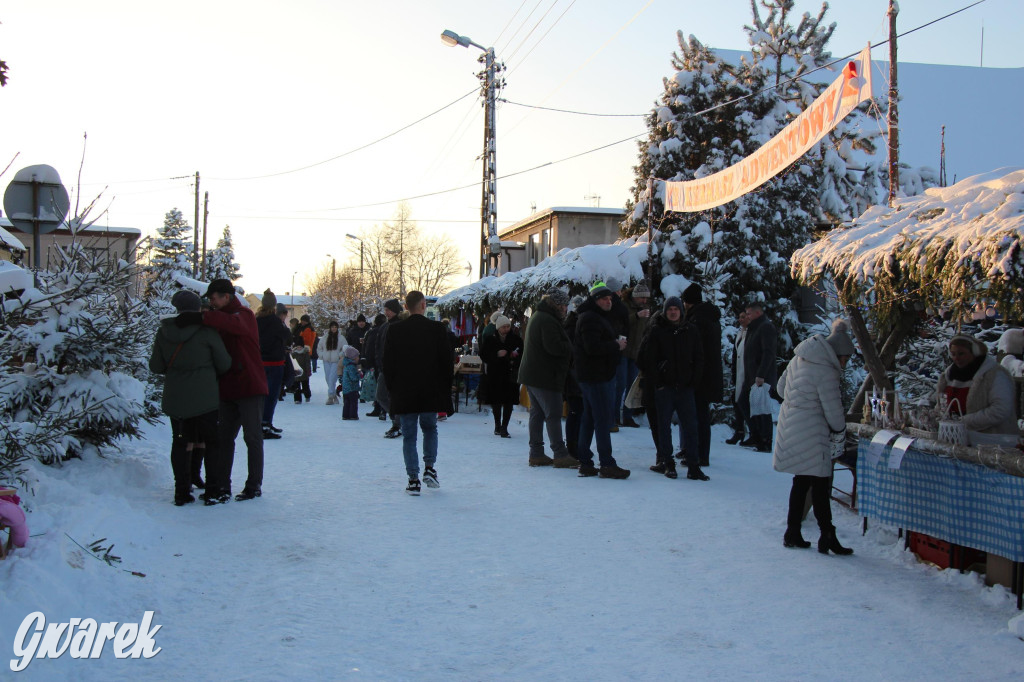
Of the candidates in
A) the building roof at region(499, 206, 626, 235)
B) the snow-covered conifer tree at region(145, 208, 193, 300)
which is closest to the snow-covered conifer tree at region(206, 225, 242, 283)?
the snow-covered conifer tree at region(145, 208, 193, 300)

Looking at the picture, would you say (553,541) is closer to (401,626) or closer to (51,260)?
(401,626)

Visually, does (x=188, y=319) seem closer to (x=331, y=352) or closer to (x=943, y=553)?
(x=943, y=553)

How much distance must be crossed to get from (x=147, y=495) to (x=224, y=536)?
1.70m

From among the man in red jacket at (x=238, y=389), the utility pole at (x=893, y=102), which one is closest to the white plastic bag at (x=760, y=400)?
the utility pole at (x=893, y=102)

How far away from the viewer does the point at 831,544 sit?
20.0 ft

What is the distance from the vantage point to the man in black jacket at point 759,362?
36.2ft

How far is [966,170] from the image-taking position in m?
27.4

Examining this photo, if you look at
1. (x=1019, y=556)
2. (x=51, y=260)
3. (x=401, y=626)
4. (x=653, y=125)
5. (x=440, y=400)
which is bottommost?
(x=401, y=626)

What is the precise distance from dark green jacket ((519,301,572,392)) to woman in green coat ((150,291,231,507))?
349 cm

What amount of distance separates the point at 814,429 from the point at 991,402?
3.81 ft

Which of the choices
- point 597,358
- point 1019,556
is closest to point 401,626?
point 1019,556

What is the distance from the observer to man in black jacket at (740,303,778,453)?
11047 millimetres

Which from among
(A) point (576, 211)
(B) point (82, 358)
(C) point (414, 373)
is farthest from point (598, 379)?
(A) point (576, 211)

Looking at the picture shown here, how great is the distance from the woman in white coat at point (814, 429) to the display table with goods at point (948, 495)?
0.36m
